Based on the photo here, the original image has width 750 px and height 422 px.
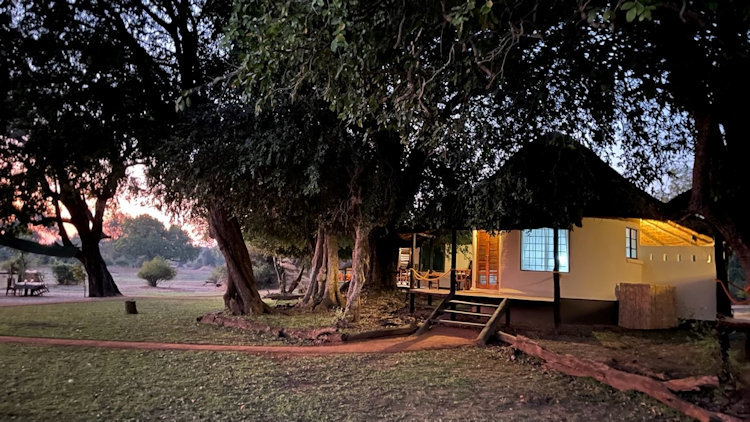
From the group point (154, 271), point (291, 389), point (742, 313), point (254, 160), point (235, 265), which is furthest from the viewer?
point (154, 271)

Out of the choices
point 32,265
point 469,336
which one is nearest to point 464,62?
point 469,336

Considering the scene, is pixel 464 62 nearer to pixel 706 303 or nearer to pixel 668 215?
pixel 668 215

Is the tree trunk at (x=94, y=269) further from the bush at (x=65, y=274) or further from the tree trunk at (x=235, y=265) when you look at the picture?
the tree trunk at (x=235, y=265)

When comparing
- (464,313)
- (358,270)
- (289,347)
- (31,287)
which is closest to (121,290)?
(31,287)

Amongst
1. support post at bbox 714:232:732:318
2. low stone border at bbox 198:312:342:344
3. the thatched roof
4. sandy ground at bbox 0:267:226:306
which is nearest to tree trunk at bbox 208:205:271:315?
low stone border at bbox 198:312:342:344

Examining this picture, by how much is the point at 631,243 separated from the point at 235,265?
11.9 metres

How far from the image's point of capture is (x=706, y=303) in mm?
14047

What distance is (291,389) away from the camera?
6.69 metres

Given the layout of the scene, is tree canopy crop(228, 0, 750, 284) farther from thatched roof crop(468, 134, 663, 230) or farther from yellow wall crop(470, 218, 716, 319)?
yellow wall crop(470, 218, 716, 319)

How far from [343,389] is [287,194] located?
682 centimetres

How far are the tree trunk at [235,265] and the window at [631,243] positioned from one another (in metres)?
11.0

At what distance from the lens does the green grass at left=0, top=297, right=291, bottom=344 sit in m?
11.1

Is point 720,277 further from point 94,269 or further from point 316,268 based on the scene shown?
point 94,269

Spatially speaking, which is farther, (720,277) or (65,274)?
(65,274)
